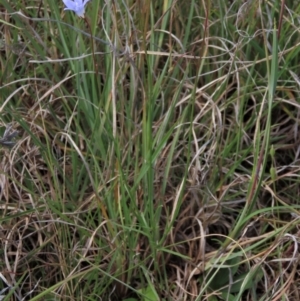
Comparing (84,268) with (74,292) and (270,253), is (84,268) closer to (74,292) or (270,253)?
(74,292)

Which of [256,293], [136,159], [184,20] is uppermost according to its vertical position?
[184,20]

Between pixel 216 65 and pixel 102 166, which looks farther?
pixel 216 65

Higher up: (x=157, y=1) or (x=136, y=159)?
(x=157, y=1)

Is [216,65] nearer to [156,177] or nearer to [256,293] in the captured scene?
[156,177]

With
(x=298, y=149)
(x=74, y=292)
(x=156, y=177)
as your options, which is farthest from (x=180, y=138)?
(x=74, y=292)

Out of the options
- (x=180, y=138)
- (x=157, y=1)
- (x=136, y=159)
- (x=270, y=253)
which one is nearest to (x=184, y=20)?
(x=157, y=1)

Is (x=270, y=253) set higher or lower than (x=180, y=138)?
lower
